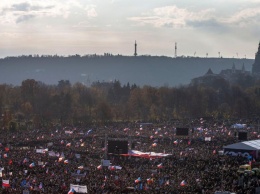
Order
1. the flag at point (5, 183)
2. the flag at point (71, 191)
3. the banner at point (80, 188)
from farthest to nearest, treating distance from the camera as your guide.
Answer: the flag at point (5, 183) → the banner at point (80, 188) → the flag at point (71, 191)

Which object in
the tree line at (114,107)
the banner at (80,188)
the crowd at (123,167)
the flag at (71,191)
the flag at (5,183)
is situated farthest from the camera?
the tree line at (114,107)

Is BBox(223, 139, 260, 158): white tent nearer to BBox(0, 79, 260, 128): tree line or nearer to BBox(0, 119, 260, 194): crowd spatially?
BBox(0, 119, 260, 194): crowd

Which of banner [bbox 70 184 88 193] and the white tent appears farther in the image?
the white tent

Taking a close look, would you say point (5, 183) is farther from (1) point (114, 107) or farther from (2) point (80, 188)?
(1) point (114, 107)

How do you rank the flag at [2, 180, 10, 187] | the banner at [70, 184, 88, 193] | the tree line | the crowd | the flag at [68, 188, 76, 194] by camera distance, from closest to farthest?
the flag at [68, 188, 76, 194] < the banner at [70, 184, 88, 193] < the crowd < the flag at [2, 180, 10, 187] < the tree line

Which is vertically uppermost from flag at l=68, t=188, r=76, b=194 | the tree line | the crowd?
flag at l=68, t=188, r=76, b=194

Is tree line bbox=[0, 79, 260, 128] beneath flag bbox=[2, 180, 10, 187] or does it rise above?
beneath

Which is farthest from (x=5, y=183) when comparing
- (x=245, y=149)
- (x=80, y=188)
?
(x=245, y=149)

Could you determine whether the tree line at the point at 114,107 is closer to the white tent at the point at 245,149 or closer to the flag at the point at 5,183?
the white tent at the point at 245,149

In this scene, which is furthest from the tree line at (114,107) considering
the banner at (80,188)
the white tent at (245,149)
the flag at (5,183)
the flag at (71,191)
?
the flag at (71,191)

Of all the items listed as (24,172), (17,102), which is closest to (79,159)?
(24,172)

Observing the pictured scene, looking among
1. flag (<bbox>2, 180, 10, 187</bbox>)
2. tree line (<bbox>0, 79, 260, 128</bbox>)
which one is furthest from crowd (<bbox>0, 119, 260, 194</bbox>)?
tree line (<bbox>0, 79, 260, 128</bbox>)
